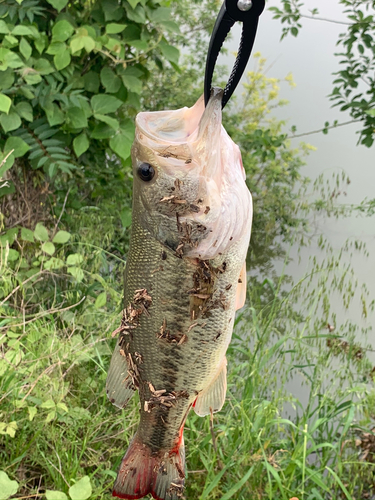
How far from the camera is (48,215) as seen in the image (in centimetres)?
305

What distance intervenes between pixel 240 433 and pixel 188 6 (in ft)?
16.6

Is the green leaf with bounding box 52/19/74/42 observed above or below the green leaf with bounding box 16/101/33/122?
above

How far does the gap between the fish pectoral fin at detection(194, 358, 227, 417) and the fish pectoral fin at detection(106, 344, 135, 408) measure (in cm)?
17

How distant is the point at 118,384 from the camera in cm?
101

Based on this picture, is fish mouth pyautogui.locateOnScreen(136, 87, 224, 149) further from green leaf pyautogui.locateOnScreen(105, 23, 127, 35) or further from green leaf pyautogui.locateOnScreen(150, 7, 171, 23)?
green leaf pyautogui.locateOnScreen(150, 7, 171, 23)

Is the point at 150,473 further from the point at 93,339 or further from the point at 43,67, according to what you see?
the point at 43,67

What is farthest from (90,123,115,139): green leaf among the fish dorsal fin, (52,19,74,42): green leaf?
the fish dorsal fin

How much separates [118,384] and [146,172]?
499 millimetres

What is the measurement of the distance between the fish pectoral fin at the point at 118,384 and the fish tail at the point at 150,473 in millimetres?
139

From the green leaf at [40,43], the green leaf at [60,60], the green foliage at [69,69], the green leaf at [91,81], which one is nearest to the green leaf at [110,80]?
the green foliage at [69,69]

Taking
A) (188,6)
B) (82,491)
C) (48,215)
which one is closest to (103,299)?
(48,215)

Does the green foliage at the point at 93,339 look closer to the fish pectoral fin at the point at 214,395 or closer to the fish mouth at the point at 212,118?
the fish pectoral fin at the point at 214,395

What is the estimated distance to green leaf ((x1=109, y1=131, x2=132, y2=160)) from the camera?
2.35 metres

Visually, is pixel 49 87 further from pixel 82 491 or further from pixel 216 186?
pixel 82 491
